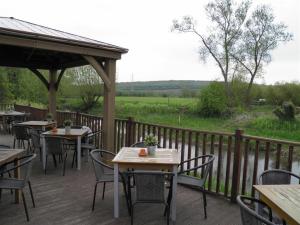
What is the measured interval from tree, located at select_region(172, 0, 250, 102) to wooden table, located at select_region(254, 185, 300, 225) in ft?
61.0

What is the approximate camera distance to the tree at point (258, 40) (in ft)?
60.2

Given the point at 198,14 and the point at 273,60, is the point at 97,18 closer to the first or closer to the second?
the point at 198,14

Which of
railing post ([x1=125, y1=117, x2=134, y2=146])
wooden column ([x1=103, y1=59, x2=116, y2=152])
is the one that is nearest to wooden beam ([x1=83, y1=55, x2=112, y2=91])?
wooden column ([x1=103, y1=59, x2=116, y2=152])

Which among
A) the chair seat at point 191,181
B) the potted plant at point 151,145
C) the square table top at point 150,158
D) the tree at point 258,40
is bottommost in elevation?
the chair seat at point 191,181

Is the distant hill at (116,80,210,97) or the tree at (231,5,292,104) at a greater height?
the tree at (231,5,292,104)

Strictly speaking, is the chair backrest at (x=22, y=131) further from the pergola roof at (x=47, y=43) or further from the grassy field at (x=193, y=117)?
the grassy field at (x=193, y=117)

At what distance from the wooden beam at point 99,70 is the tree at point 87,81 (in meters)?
14.4

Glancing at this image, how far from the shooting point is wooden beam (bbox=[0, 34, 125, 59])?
4035 millimetres

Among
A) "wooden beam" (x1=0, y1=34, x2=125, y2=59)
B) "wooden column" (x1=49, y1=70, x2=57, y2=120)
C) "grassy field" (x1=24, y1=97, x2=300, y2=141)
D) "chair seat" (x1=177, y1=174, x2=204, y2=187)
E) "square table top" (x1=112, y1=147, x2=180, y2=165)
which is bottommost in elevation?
"grassy field" (x1=24, y1=97, x2=300, y2=141)

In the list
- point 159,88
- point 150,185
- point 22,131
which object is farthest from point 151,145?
point 159,88

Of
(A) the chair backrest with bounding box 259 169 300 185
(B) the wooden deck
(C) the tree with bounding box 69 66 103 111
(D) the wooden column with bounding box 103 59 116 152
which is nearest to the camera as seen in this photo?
(A) the chair backrest with bounding box 259 169 300 185

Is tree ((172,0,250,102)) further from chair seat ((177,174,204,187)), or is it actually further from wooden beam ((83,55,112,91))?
chair seat ((177,174,204,187))

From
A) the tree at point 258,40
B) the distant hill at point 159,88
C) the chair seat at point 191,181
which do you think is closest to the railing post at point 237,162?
the chair seat at point 191,181

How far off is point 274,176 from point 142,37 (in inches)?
591
